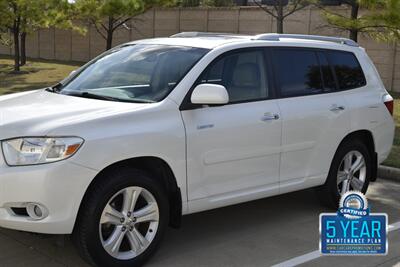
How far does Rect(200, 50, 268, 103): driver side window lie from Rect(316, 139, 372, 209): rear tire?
1263 mm

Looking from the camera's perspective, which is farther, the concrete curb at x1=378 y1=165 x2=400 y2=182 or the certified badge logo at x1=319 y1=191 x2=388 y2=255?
the concrete curb at x1=378 y1=165 x2=400 y2=182

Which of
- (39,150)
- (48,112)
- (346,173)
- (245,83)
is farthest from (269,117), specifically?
(39,150)

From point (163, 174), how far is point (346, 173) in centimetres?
242

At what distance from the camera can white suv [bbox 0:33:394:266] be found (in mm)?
3893

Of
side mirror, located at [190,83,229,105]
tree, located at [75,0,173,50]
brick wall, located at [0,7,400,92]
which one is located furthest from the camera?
tree, located at [75,0,173,50]

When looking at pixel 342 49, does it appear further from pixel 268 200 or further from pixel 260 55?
pixel 268 200

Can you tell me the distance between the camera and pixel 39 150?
3855 mm

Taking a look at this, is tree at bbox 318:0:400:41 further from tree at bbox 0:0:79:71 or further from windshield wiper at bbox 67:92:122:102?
tree at bbox 0:0:79:71

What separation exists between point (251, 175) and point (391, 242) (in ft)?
4.74

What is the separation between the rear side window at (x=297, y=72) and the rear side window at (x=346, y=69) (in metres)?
0.28

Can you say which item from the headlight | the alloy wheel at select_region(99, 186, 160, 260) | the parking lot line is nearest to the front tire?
the alloy wheel at select_region(99, 186, 160, 260)

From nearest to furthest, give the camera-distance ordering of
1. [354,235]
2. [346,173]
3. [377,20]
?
[354,235] → [346,173] → [377,20]

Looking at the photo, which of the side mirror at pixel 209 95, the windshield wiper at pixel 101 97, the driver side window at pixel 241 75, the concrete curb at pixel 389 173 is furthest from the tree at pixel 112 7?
the side mirror at pixel 209 95

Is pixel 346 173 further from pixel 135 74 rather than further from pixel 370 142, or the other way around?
pixel 135 74
